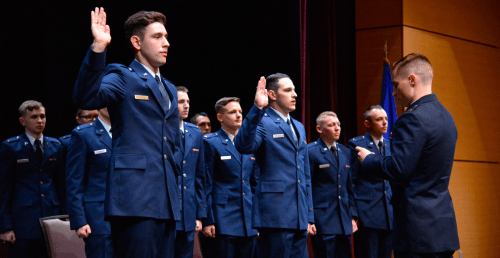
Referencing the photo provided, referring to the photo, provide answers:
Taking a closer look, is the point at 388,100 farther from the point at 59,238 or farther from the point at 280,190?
the point at 59,238

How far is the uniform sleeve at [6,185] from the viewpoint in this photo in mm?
4715

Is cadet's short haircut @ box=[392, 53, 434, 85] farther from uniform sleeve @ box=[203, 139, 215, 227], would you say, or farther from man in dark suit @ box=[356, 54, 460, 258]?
uniform sleeve @ box=[203, 139, 215, 227]

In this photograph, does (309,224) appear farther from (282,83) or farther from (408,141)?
(408,141)

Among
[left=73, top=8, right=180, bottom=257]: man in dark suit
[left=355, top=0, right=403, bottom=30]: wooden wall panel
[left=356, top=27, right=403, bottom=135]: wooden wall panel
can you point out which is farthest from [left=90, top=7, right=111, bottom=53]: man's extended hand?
[left=355, top=0, right=403, bottom=30]: wooden wall panel

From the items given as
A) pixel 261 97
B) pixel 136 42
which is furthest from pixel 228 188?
pixel 136 42

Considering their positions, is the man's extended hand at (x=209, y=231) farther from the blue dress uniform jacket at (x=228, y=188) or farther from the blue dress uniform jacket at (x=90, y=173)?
the blue dress uniform jacket at (x=90, y=173)

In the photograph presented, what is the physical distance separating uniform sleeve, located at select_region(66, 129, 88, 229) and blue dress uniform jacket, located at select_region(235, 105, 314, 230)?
1124 millimetres

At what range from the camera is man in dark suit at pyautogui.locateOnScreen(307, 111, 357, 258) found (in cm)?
463

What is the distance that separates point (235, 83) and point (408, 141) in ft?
13.7

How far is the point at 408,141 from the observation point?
100 inches

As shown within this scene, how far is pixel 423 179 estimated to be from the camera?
8.38 ft

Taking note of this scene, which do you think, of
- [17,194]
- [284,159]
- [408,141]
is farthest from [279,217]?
[17,194]

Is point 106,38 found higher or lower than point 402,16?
lower

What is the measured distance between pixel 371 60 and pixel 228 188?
3018 mm
